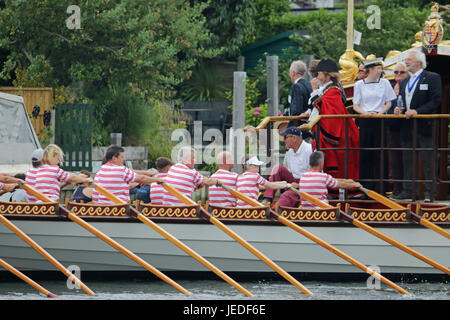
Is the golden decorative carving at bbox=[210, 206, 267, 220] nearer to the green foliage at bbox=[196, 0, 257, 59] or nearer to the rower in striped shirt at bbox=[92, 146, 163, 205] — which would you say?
the rower in striped shirt at bbox=[92, 146, 163, 205]

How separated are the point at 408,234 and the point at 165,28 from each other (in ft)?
33.7

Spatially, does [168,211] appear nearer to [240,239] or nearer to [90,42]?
[240,239]

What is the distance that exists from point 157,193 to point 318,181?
86.4 inches

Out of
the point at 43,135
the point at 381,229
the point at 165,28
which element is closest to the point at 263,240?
the point at 381,229

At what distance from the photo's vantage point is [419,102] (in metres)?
12.3

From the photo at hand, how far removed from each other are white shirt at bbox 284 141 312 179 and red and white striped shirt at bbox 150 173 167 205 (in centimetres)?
169

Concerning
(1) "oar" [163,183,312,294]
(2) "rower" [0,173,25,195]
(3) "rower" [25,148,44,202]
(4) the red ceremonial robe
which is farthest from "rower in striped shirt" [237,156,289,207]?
(2) "rower" [0,173,25,195]

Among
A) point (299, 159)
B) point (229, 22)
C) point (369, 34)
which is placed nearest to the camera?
point (299, 159)

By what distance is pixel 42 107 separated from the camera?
62.4 feet

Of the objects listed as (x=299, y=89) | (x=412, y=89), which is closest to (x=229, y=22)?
(x=299, y=89)

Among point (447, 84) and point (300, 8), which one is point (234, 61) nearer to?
point (300, 8)

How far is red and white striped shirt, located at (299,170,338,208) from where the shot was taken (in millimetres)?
12078

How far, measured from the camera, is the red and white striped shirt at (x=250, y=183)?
41.0 ft
